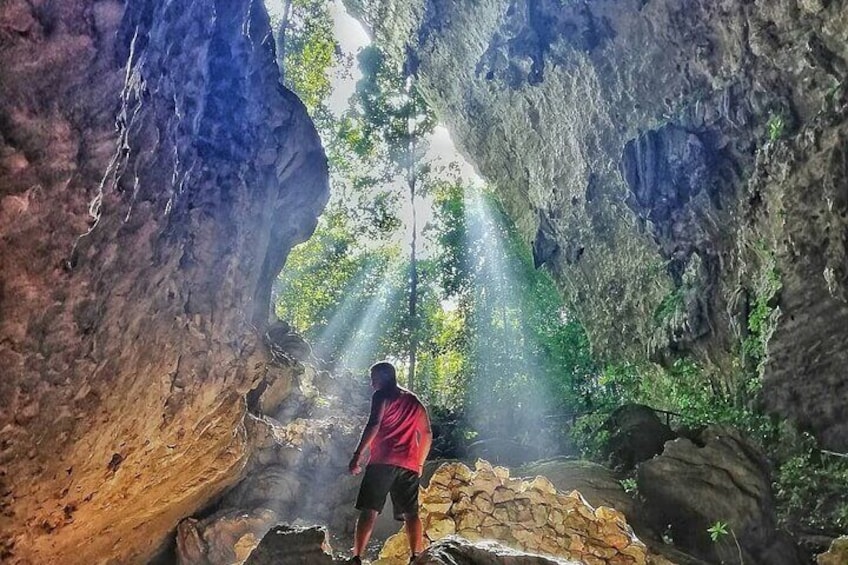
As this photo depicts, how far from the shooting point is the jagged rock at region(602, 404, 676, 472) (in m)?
11.9

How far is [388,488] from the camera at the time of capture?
5969 millimetres

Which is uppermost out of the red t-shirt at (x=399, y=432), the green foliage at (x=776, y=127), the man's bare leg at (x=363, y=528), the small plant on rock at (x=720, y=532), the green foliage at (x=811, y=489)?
the green foliage at (x=776, y=127)

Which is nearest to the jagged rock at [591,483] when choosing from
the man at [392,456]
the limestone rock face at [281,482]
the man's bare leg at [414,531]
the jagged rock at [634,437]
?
the jagged rock at [634,437]

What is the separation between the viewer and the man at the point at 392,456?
19.3ft

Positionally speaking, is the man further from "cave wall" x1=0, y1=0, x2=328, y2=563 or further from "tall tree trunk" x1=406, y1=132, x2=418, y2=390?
"tall tree trunk" x1=406, y1=132, x2=418, y2=390

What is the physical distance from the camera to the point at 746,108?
10.2m

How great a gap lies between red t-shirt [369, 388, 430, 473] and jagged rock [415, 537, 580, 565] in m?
Result: 1.49

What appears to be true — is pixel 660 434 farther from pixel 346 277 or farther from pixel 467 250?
pixel 346 277

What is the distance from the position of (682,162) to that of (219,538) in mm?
10467

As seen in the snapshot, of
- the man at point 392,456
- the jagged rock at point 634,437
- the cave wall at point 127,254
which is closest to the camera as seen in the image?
the cave wall at point 127,254

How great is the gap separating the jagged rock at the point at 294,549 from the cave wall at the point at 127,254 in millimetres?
1688

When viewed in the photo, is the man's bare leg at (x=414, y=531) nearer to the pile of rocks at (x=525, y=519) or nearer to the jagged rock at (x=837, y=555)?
the pile of rocks at (x=525, y=519)

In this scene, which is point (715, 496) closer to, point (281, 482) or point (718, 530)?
point (718, 530)

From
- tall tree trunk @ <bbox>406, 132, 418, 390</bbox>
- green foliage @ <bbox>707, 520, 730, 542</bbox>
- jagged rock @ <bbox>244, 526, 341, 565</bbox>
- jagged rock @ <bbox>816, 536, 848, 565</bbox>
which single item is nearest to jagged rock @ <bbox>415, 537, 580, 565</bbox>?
jagged rock @ <bbox>244, 526, 341, 565</bbox>
